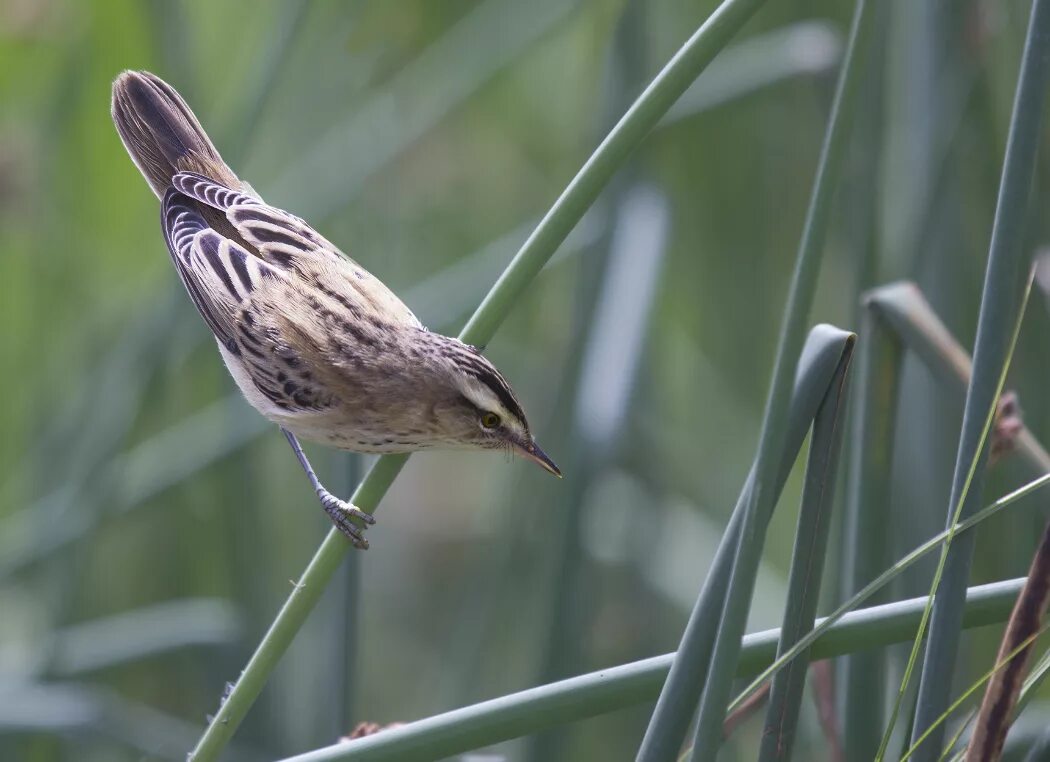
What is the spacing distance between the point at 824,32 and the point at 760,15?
107cm

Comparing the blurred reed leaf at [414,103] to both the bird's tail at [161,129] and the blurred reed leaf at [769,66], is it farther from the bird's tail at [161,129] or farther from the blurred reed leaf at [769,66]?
the bird's tail at [161,129]

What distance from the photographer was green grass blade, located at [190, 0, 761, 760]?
1451 mm

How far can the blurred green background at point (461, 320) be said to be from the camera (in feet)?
8.97

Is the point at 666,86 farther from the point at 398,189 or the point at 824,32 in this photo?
the point at 398,189

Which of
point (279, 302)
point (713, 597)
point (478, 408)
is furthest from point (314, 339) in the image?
point (713, 597)

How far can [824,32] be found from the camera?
3.07 m

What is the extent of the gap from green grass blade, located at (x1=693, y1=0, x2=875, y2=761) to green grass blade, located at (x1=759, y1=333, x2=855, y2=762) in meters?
0.09

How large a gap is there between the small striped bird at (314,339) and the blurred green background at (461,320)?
185 mm

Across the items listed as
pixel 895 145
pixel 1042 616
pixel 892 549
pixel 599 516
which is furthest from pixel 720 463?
pixel 1042 616

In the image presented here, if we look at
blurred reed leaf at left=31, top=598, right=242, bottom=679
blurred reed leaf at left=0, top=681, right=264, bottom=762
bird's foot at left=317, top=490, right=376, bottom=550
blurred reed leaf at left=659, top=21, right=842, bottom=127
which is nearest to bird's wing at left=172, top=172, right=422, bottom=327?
bird's foot at left=317, top=490, right=376, bottom=550

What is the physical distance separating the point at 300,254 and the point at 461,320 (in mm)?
1173

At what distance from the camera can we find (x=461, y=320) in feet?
11.6

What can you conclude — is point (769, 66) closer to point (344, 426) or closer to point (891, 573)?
point (344, 426)

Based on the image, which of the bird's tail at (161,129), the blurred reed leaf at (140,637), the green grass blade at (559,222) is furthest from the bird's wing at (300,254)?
the blurred reed leaf at (140,637)
